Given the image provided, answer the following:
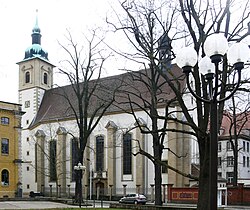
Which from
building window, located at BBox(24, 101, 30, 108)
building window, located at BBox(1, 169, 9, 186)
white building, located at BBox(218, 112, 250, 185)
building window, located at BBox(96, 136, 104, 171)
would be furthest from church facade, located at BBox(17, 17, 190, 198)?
white building, located at BBox(218, 112, 250, 185)

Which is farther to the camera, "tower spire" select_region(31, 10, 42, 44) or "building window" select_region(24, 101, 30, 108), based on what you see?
"tower spire" select_region(31, 10, 42, 44)

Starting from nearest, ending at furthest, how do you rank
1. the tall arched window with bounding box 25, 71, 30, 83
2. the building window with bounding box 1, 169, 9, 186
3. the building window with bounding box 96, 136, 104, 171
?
the building window with bounding box 1, 169, 9, 186
the building window with bounding box 96, 136, 104, 171
the tall arched window with bounding box 25, 71, 30, 83

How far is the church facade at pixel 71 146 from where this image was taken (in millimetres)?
47625

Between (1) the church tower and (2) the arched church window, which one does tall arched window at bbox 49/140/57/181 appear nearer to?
(1) the church tower

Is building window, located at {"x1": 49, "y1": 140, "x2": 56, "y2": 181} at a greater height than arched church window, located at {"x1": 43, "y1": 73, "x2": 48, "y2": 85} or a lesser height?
lesser

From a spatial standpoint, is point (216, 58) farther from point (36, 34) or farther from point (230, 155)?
point (36, 34)

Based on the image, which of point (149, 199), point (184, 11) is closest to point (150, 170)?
point (149, 199)

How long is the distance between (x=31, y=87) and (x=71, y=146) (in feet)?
46.2

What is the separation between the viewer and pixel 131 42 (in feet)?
54.6

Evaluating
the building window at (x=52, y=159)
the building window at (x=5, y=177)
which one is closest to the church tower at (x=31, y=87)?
the building window at (x=52, y=159)

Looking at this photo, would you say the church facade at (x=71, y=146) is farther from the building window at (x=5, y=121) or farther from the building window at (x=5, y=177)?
the building window at (x=5, y=177)

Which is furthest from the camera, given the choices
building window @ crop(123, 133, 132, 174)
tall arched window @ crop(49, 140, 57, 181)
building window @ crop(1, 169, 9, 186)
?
tall arched window @ crop(49, 140, 57, 181)

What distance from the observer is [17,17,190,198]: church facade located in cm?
4762

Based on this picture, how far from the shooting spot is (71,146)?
56.3 m
